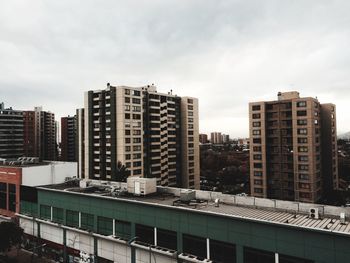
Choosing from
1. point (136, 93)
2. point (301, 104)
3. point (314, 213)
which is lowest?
point (314, 213)

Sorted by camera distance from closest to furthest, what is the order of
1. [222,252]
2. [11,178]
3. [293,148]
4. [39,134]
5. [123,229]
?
[222,252], [123,229], [11,178], [293,148], [39,134]

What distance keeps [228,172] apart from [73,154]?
85.7m

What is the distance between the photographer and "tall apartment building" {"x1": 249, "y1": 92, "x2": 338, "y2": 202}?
7675 centimetres

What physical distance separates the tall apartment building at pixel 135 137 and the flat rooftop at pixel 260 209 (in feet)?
133

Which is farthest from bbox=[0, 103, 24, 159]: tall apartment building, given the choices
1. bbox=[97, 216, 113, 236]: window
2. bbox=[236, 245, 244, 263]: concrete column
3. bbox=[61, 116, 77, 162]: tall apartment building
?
bbox=[236, 245, 244, 263]: concrete column

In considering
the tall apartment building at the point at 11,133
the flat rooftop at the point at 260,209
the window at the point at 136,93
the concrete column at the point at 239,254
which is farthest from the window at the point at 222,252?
the tall apartment building at the point at 11,133

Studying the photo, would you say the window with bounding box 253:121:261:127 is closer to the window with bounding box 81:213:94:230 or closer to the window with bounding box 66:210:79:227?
the window with bounding box 81:213:94:230

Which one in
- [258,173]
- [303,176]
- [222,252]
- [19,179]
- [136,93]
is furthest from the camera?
[136,93]

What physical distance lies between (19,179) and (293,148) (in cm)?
6372

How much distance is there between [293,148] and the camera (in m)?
78.4

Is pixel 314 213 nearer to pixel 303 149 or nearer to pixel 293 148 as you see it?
pixel 303 149

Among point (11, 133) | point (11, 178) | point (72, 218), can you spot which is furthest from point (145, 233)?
point (11, 133)

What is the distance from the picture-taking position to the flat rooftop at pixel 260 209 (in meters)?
28.0

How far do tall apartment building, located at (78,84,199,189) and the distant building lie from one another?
2267 cm
